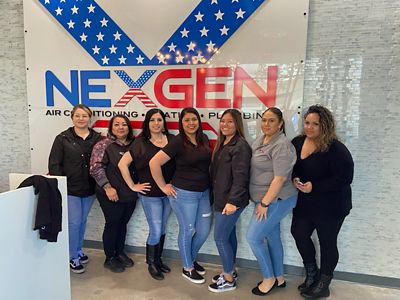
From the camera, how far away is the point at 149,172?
107 inches

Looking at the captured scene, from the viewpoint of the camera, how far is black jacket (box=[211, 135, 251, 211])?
2381 millimetres

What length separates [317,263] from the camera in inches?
109

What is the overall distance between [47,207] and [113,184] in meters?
0.93

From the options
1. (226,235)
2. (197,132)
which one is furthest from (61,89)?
(226,235)

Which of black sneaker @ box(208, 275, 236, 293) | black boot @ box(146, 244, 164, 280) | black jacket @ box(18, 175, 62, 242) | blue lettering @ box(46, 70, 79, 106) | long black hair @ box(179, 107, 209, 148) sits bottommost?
black sneaker @ box(208, 275, 236, 293)

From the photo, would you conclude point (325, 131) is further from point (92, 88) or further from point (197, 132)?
point (92, 88)

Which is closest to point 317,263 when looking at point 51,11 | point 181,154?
point 181,154

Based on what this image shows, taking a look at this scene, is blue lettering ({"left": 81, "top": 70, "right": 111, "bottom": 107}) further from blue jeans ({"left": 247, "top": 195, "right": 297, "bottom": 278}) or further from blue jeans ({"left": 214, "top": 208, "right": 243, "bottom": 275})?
blue jeans ({"left": 247, "top": 195, "right": 297, "bottom": 278})

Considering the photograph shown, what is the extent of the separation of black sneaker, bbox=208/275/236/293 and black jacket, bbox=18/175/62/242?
127 centimetres

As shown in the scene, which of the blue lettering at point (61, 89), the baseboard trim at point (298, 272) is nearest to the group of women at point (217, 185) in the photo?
the baseboard trim at point (298, 272)

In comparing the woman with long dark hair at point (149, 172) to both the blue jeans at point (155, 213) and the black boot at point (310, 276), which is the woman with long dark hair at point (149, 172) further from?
the black boot at point (310, 276)

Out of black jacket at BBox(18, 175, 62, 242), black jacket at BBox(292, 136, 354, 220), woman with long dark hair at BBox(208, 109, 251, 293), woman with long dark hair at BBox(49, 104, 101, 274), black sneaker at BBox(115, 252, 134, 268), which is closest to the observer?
black jacket at BBox(18, 175, 62, 242)

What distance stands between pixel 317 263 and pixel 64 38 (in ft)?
9.56

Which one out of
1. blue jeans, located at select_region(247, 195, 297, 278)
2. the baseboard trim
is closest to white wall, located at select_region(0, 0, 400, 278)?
the baseboard trim
